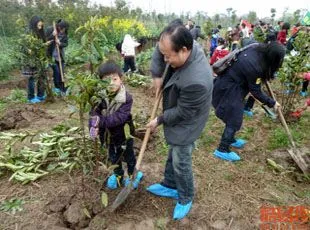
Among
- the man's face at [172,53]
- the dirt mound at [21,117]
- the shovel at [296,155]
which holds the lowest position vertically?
the dirt mound at [21,117]

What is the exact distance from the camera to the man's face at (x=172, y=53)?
213cm

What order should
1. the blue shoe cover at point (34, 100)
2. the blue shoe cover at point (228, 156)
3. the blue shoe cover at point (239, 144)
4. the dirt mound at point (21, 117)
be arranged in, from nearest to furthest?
1. the blue shoe cover at point (228, 156)
2. the blue shoe cover at point (239, 144)
3. the dirt mound at point (21, 117)
4. the blue shoe cover at point (34, 100)

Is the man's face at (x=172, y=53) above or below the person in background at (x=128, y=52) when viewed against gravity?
above

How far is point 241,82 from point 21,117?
134 inches

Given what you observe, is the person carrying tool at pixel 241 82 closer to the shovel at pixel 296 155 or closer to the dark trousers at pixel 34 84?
the shovel at pixel 296 155

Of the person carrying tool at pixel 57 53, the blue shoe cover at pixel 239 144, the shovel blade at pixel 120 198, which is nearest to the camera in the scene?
the shovel blade at pixel 120 198

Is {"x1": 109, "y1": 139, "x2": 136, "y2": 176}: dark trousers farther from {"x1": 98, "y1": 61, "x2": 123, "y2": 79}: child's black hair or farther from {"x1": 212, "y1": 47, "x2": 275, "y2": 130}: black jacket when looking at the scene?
{"x1": 212, "y1": 47, "x2": 275, "y2": 130}: black jacket

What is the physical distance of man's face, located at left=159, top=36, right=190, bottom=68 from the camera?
213cm

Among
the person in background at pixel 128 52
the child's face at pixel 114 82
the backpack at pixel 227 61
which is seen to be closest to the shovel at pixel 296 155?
the backpack at pixel 227 61

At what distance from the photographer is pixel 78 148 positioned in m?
3.64

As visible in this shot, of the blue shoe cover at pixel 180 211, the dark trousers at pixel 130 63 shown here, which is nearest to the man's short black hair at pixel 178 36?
the blue shoe cover at pixel 180 211

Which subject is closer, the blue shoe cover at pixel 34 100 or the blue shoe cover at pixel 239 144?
the blue shoe cover at pixel 239 144

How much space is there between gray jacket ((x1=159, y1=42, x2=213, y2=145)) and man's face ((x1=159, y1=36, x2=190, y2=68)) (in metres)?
0.07

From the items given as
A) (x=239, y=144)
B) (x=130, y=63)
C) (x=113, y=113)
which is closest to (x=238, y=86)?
(x=239, y=144)
